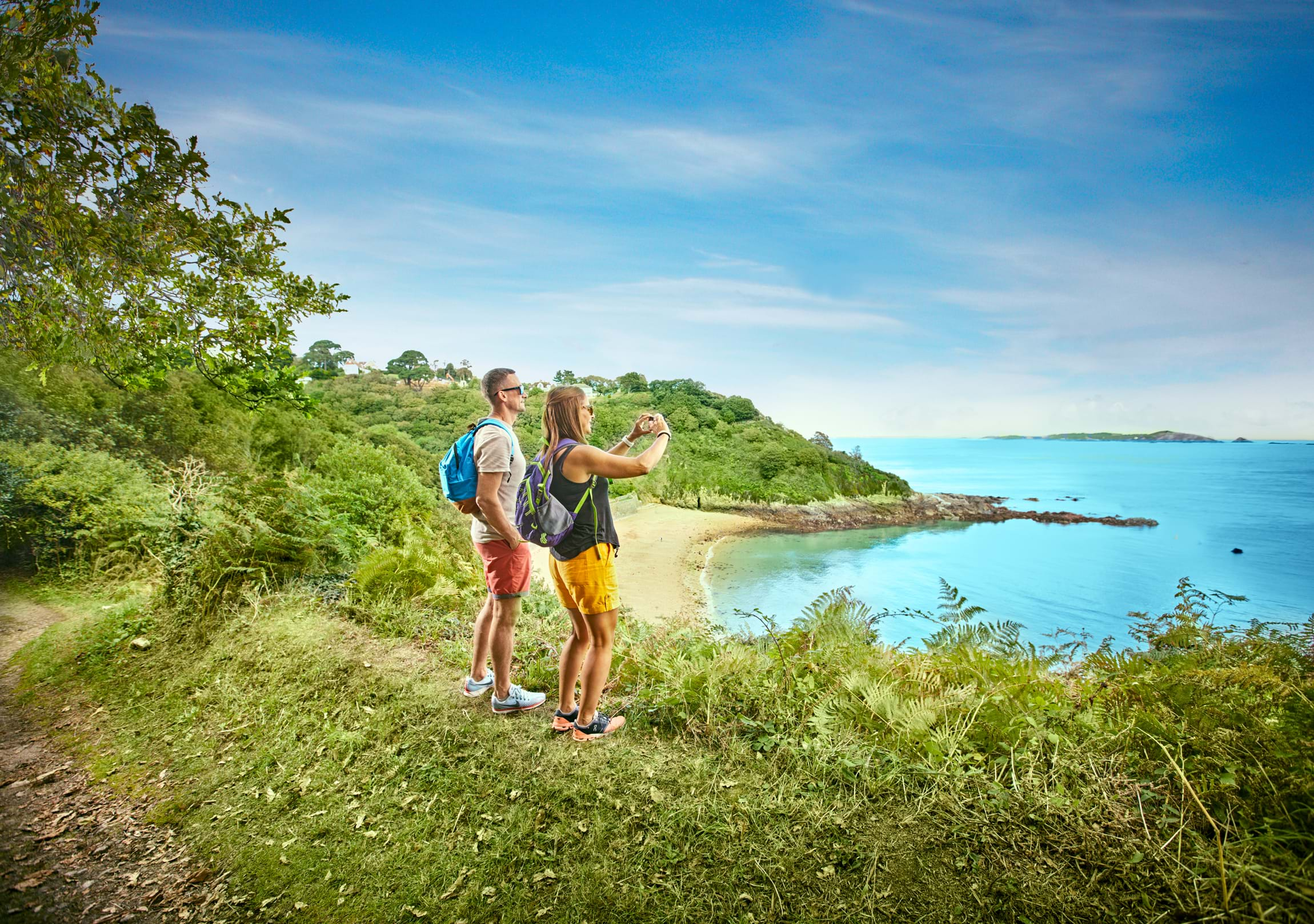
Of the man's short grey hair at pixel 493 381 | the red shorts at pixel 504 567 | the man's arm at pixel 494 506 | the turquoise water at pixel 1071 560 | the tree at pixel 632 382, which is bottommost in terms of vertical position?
the turquoise water at pixel 1071 560

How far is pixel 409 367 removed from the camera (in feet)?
76.3

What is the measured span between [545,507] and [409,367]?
23.0 m

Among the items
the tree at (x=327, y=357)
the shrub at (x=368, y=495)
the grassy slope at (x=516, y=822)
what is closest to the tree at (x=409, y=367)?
the tree at (x=327, y=357)

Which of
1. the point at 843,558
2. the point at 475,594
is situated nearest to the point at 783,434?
the point at 843,558

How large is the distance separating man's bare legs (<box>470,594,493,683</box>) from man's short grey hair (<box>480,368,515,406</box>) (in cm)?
122

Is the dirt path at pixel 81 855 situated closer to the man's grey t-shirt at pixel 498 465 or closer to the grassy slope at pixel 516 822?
the grassy slope at pixel 516 822

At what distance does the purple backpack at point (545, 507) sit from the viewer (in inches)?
111

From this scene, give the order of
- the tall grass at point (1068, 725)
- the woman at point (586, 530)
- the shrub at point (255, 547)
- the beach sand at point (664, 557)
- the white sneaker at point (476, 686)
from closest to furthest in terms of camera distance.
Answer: the tall grass at point (1068, 725) < the woman at point (586, 530) < the white sneaker at point (476, 686) < the shrub at point (255, 547) < the beach sand at point (664, 557)

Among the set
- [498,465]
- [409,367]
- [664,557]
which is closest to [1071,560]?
[664,557]

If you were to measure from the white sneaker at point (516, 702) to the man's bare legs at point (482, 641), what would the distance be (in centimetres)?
22

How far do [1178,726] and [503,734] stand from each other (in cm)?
337

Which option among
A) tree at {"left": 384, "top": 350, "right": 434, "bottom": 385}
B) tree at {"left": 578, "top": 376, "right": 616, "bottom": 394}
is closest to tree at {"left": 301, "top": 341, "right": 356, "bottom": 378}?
tree at {"left": 384, "top": 350, "right": 434, "bottom": 385}

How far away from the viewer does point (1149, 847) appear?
207 cm

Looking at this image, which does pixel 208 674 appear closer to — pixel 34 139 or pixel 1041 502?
pixel 34 139
